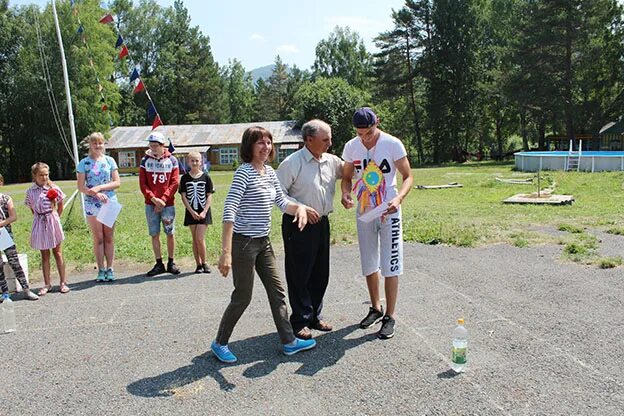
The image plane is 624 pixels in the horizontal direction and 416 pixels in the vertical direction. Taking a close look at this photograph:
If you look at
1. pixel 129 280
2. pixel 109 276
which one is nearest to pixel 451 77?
pixel 129 280

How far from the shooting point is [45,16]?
42219mm

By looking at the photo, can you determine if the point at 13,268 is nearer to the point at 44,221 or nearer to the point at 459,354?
the point at 44,221

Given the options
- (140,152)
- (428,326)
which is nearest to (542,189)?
(428,326)

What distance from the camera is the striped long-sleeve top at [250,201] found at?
407cm

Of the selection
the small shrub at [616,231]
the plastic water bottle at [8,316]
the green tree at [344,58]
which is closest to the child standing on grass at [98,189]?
the plastic water bottle at [8,316]

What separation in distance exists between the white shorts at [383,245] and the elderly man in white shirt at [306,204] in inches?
14.7

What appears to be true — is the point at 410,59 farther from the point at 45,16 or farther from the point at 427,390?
the point at 427,390

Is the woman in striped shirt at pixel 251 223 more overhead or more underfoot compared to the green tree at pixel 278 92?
more underfoot

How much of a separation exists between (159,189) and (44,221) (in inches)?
58.3

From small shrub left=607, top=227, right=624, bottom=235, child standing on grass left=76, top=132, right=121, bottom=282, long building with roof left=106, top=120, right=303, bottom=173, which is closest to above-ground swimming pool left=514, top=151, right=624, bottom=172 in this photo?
small shrub left=607, top=227, right=624, bottom=235

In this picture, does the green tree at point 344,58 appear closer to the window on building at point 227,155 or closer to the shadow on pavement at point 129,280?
the window on building at point 227,155

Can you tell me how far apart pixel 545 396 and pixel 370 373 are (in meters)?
1.19

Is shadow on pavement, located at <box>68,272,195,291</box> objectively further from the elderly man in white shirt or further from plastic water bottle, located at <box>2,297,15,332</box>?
→ the elderly man in white shirt

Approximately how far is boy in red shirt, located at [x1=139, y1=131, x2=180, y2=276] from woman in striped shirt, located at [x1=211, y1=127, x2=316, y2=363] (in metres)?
3.38
